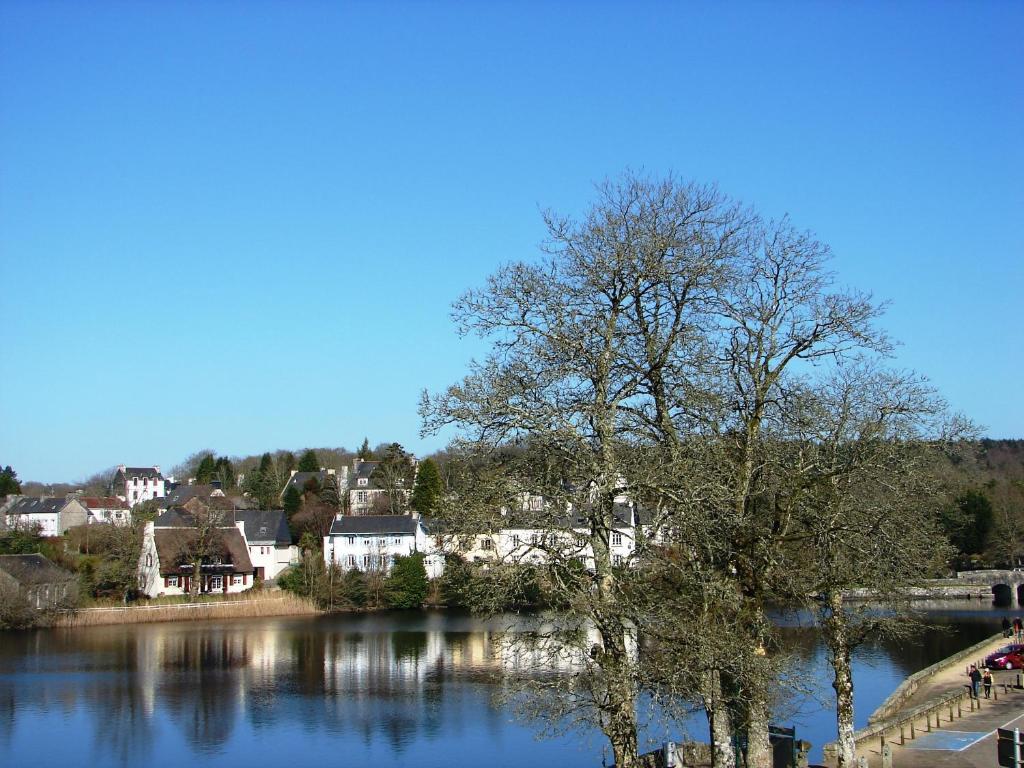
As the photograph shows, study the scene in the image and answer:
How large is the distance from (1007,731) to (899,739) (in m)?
13.8

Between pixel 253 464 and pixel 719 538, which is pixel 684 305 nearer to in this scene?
pixel 719 538

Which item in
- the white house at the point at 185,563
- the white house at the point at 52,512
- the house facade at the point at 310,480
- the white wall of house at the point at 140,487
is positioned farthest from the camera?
the white wall of house at the point at 140,487

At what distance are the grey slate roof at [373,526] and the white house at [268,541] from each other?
3.94m

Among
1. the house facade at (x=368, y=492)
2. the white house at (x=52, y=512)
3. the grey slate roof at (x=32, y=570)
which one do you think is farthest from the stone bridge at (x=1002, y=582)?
the white house at (x=52, y=512)

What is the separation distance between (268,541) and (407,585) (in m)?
14.8

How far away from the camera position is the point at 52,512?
91812 millimetres

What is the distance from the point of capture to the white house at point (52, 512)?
90.0 metres

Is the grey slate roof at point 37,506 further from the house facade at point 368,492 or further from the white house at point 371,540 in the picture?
the white house at point 371,540

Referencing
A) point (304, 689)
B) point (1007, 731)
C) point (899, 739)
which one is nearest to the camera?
point (1007, 731)

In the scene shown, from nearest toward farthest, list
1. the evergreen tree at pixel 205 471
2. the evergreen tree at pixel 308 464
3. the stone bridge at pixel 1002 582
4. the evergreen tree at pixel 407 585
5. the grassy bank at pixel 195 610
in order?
1. the grassy bank at pixel 195 610
2. the evergreen tree at pixel 407 585
3. the stone bridge at pixel 1002 582
4. the evergreen tree at pixel 308 464
5. the evergreen tree at pixel 205 471

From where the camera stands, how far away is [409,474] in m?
79.8

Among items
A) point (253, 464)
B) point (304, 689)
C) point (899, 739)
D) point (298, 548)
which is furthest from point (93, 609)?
point (253, 464)

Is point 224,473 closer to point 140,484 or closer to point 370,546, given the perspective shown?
point 140,484

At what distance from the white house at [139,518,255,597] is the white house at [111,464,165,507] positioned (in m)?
58.1
